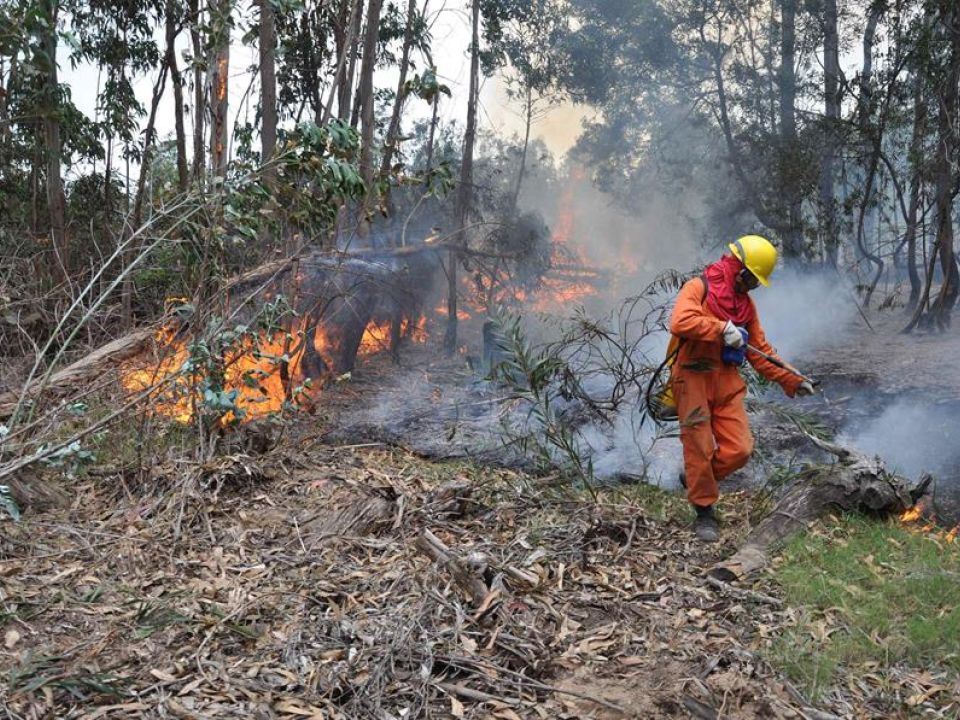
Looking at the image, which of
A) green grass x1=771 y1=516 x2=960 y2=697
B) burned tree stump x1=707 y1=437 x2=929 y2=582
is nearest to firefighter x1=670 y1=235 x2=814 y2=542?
burned tree stump x1=707 y1=437 x2=929 y2=582

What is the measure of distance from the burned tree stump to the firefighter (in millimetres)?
342

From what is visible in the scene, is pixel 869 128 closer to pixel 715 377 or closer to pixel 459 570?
pixel 715 377

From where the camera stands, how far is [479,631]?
3309mm

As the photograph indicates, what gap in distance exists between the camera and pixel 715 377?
4926mm

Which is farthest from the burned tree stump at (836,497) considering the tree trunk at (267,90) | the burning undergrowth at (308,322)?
the tree trunk at (267,90)

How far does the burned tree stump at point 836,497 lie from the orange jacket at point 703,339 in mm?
546

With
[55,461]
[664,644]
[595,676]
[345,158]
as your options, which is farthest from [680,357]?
[55,461]

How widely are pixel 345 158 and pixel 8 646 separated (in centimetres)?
369

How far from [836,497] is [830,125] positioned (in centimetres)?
1214

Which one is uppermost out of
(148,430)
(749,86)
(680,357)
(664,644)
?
(749,86)

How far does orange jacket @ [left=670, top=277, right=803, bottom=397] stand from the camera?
4.67m

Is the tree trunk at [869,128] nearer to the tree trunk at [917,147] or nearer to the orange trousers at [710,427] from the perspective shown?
the tree trunk at [917,147]

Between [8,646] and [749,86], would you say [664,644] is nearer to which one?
[8,646]

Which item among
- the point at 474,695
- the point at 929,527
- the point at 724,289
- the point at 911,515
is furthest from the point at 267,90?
the point at 474,695
